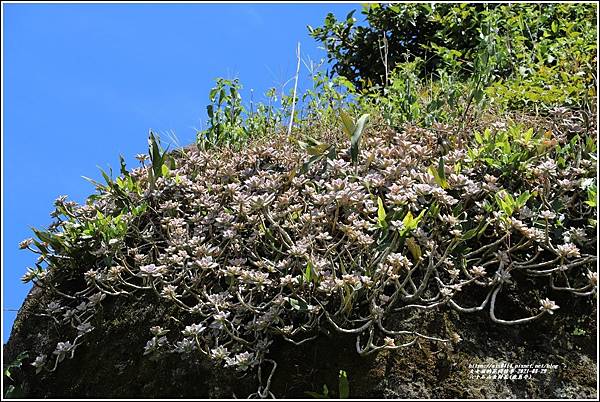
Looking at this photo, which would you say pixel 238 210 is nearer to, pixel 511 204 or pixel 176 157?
pixel 511 204

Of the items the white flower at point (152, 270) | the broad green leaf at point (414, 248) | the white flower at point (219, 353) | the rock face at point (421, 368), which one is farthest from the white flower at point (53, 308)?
the broad green leaf at point (414, 248)

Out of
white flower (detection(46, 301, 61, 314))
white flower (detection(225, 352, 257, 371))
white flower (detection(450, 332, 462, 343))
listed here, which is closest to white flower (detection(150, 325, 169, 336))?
white flower (detection(225, 352, 257, 371))

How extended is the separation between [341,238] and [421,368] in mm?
612

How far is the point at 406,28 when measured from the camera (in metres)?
7.07

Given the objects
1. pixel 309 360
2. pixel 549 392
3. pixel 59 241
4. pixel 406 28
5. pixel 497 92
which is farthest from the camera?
pixel 406 28

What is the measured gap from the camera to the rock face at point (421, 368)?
2650 mm

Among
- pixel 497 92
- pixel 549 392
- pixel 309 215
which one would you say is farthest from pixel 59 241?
pixel 497 92

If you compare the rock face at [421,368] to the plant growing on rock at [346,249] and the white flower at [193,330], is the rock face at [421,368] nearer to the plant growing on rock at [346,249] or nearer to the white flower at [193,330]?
the plant growing on rock at [346,249]

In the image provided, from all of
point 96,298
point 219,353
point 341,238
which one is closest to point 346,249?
point 341,238

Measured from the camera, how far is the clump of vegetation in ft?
9.04

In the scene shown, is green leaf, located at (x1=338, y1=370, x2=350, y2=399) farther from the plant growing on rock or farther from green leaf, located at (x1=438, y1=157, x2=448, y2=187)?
green leaf, located at (x1=438, y1=157, x2=448, y2=187)

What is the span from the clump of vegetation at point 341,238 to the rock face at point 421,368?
51mm

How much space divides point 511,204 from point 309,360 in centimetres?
99

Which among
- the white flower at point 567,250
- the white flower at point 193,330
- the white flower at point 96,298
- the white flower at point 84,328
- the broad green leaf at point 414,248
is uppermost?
the white flower at point 96,298
